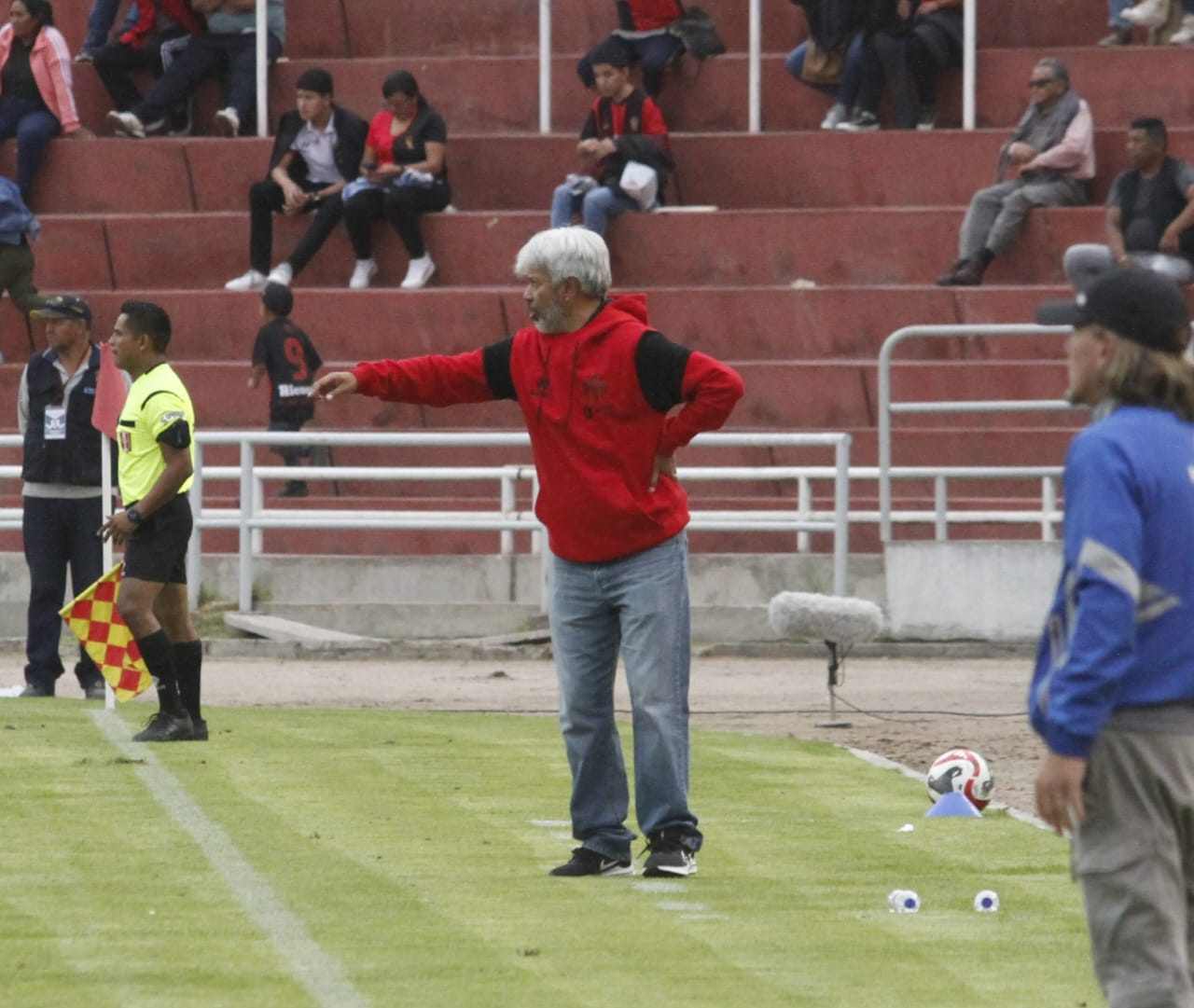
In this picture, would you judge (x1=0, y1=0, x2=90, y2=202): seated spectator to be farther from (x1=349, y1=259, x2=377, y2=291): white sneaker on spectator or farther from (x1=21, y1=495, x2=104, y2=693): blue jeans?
(x1=21, y1=495, x2=104, y2=693): blue jeans

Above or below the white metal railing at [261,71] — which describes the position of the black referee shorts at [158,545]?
below

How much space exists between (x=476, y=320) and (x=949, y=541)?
575cm

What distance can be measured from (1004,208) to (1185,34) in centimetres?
309

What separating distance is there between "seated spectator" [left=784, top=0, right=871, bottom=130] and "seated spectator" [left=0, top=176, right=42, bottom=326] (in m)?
6.63

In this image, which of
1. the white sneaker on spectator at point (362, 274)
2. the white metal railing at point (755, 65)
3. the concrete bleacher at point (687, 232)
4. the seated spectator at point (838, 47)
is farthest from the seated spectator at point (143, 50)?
the seated spectator at point (838, 47)

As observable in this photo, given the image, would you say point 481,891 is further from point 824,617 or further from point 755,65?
point 755,65

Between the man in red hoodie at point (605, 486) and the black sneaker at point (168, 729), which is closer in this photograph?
the man in red hoodie at point (605, 486)

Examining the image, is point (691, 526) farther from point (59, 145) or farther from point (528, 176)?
point (59, 145)

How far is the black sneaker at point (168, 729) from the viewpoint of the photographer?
38.2 feet

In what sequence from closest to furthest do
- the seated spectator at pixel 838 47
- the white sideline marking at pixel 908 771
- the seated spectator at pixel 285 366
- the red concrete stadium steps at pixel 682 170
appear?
the white sideline marking at pixel 908 771, the seated spectator at pixel 285 366, the red concrete stadium steps at pixel 682 170, the seated spectator at pixel 838 47

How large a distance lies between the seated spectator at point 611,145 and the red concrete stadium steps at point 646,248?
35 centimetres

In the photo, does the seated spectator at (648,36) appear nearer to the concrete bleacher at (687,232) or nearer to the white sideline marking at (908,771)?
the concrete bleacher at (687,232)

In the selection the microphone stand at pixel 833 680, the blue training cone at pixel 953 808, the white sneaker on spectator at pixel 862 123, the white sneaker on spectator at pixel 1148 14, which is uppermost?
the white sneaker on spectator at pixel 1148 14

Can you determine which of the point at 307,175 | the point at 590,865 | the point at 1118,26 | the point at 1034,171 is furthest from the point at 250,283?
the point at 590,865
